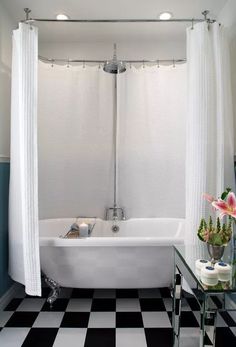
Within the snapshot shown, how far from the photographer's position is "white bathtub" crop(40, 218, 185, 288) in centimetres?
178

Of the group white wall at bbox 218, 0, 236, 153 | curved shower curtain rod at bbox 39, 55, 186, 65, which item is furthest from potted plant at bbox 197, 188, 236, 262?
curved shower curtain rod at bbox 39, 55, 186, 65

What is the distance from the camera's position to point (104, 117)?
2.53 meters

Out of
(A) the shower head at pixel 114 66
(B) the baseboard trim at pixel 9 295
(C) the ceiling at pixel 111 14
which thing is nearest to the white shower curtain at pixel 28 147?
(B) the baseboard trim at pixel 9 295

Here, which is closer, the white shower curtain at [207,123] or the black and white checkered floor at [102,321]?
the black and white checkered floor at [102,321]

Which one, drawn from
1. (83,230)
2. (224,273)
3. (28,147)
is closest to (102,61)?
(28,147)

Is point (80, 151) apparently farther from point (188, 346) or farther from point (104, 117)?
point (188, 346)

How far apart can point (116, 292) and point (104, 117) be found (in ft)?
5.38

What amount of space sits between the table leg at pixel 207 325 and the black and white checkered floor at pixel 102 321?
0.69 m

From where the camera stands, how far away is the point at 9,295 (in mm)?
2041

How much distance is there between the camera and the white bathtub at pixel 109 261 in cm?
178

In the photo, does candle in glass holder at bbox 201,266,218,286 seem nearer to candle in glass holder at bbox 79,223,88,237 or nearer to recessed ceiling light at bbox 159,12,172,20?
candle in glass holder at bbox 79,223,88,237

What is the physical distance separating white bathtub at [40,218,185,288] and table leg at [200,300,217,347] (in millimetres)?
836

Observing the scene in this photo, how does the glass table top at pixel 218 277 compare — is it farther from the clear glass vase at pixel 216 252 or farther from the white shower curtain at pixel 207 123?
the white shower curtain at pixel 207 123

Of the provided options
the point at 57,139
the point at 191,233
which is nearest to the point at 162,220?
the point at 191,233
